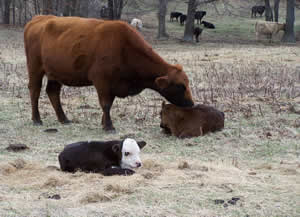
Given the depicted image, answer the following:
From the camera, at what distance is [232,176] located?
5629 millimetres

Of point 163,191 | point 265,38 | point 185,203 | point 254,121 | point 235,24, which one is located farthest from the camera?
point 235,24

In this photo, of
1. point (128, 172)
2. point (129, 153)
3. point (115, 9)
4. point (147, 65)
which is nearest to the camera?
point (128, 172)

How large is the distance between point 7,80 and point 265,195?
10.4m

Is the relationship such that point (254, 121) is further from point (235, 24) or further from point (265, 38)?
point (235, 24)

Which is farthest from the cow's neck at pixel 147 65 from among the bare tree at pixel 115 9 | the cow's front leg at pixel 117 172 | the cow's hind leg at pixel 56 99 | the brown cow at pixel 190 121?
the bare tree at pixel 115 9

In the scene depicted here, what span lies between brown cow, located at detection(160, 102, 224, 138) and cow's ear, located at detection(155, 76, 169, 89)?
0.34 m

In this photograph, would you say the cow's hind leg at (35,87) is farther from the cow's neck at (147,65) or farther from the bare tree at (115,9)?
the bare tree at (115,9)

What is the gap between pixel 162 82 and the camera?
8086 mm

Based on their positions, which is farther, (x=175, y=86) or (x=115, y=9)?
(x=115, y=9)

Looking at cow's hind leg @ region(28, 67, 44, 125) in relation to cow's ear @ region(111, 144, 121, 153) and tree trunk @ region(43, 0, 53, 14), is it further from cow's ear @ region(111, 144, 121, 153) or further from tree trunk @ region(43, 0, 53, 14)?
tree trunk @ region(43, 0, 53, 14)

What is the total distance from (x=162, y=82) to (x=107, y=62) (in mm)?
945

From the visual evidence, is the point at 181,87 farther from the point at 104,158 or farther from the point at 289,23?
the point at 289,23

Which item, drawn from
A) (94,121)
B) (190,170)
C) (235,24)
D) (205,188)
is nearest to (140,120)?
(94,121)

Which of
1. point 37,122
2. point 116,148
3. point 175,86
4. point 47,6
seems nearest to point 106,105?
point 175,86
